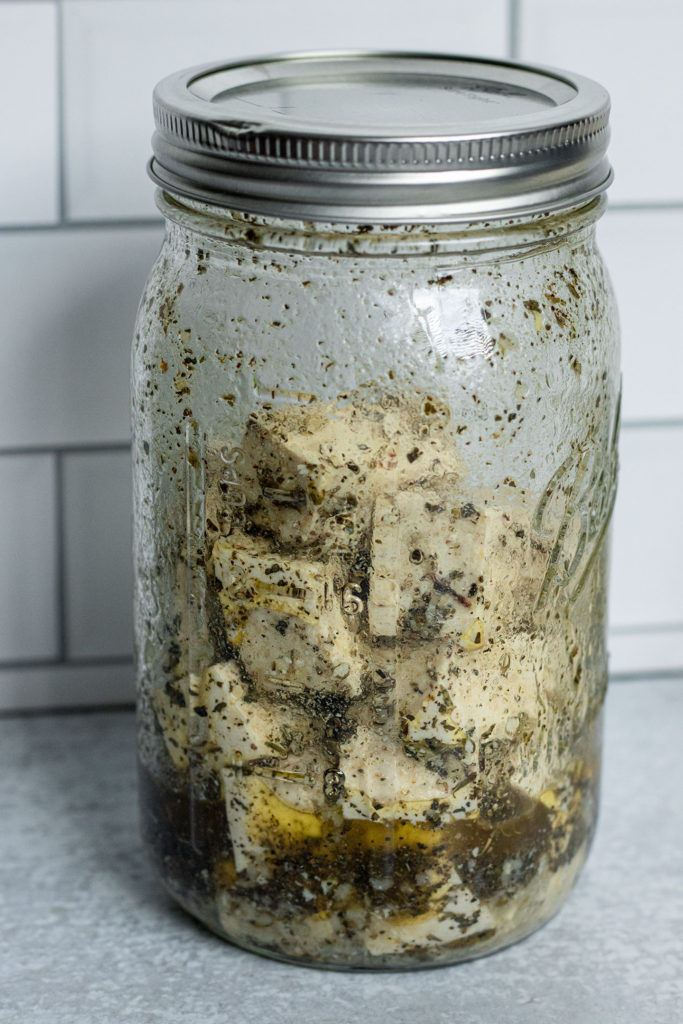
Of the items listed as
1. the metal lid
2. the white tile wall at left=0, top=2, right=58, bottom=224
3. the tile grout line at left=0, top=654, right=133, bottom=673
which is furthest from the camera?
the tile grout line at left=0, top=654, right=133, bottom=673

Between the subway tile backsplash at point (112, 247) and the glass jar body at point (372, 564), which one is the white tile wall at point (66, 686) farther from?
the glass jar body at point (372, 564)

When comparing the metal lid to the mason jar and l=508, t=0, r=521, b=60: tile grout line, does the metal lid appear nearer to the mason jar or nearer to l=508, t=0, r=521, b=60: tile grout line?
the mason jar

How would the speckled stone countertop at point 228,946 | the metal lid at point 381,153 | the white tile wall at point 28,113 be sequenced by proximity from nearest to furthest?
the metal lid at point 381,153, the speckled stone countertop at point 228,946, the white tile wall at point 28,113

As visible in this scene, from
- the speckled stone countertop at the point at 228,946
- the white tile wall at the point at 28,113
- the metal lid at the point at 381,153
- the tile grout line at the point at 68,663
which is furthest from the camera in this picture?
the tile grout line at the point at 68,663

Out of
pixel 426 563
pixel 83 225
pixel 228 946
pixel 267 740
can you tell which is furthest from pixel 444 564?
pixel 83 225

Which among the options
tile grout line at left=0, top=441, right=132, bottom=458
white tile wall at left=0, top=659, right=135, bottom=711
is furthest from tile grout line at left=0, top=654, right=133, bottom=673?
tile grout line at left=0, top=441, right=132, bottom=458

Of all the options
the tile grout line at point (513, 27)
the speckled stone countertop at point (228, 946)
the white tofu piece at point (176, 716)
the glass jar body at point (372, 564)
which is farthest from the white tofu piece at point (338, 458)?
the tile grout line at point (513, 27)

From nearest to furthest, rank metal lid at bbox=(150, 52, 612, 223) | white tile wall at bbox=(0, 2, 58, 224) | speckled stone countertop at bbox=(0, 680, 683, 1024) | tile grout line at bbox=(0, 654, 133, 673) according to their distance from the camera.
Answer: metal lid at bbox=(150, 52, 612, 223) < speckled stone countertop at bbox=(0, 680, 683, 1024) < white tile wall at bbox=(0, 2, 58, 224) < tile grout line at bbox=(0, 654, 133, 673)
